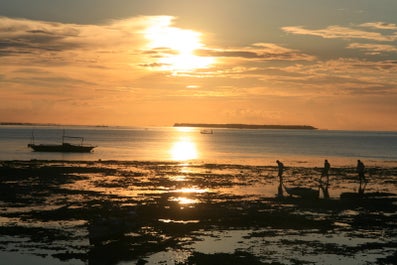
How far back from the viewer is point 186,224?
92.8 ft

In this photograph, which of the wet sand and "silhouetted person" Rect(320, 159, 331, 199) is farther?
"silhouetted person" Rect(320, 159, 331, 199)

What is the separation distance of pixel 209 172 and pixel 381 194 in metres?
24.8

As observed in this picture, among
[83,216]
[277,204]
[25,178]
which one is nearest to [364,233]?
[277,204]

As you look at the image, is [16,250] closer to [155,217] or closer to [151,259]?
[151,259]

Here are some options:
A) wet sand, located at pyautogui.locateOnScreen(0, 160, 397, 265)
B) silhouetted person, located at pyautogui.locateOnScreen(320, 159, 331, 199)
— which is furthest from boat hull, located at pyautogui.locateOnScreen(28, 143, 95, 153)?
silhouetted person, located at pyautogui.locateOnScreen(320, 159, 331, 199)

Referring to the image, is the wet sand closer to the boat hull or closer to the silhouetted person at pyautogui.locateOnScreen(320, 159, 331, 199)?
the silhouetted person at pyautogui.locateOnScreen(320, 159, 331, 199)

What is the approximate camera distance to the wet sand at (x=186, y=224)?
869 inches

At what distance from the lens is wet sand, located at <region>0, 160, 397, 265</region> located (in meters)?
22.1

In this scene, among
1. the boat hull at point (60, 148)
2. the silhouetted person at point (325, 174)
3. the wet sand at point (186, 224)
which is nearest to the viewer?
the wet sand at point (186, 224)

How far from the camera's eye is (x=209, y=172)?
62.7 m

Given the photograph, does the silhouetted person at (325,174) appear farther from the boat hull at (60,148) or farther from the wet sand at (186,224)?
the boat hull at (60,148)

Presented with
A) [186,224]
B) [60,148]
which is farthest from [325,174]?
[60,148]

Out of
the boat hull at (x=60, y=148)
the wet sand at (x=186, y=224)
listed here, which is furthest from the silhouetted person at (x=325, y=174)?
the boat hull at (x=60, y=148)

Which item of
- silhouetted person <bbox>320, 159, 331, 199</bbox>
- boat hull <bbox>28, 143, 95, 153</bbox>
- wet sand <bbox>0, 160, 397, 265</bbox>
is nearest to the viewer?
wet sand <bbox>0, 160, 397, 265</bbox>
